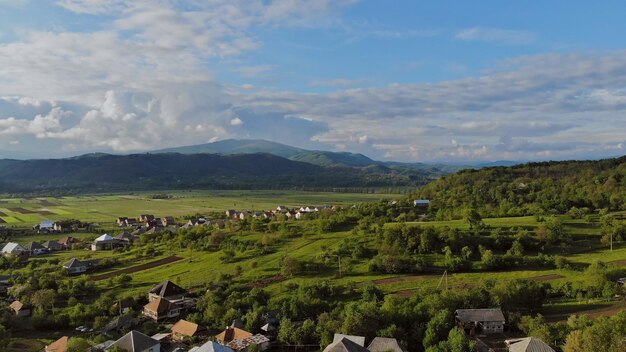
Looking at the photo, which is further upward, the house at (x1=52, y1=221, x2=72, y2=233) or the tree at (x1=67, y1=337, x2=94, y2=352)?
the house at (x1=52, y1=221, x2=72, y2=233)

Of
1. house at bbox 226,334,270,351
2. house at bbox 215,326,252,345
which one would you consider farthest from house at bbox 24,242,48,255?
house at bbox 226,334,270,351

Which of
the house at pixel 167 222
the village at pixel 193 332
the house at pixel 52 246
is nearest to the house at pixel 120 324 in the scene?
the village at pixel 193 332

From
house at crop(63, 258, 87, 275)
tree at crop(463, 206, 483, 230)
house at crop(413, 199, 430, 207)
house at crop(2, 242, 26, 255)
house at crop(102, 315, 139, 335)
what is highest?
house at crop(413, 199, 430, 207)

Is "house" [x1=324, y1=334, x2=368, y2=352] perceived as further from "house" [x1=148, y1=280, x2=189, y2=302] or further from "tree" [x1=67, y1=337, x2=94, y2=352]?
"house" [x1=148, y1=280, x2=189, y2=302]

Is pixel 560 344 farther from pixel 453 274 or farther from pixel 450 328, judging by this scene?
pixel 453 274

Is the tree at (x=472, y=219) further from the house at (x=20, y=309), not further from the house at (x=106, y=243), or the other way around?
the house at (x=106, y=243)

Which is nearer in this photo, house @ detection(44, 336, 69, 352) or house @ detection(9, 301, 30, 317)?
house @ detection(44, 336, 69, 352)
